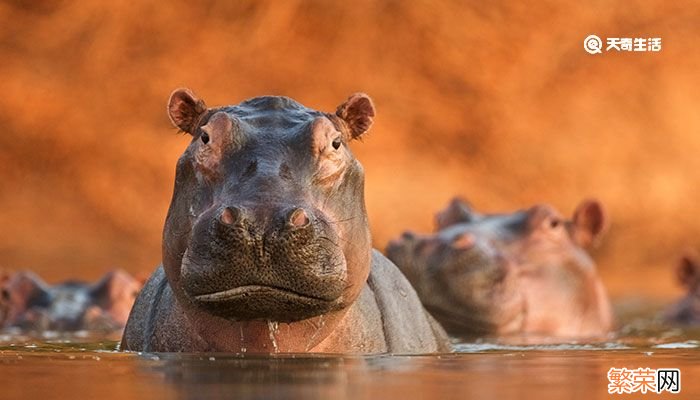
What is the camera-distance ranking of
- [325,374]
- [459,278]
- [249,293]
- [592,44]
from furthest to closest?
[592,44], [459,278], [249,293], [325,374]

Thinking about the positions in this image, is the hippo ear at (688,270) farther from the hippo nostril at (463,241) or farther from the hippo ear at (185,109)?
the hippo ear at (185,109)

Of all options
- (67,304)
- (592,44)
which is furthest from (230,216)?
(592,44)

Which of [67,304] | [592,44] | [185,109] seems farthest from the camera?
[592,44]

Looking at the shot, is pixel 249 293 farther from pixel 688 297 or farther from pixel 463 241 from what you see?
pixel 688 297

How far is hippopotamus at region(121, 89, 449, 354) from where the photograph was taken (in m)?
6.22

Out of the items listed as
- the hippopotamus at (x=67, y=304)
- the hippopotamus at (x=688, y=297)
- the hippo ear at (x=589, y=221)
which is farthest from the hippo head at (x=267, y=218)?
the hippopotamus at (x=688, y=297)

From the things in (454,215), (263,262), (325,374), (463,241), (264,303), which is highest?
(454,215)

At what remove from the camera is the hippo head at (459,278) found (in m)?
10.5

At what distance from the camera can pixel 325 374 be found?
5.91 meters

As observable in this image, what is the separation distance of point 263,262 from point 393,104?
800 inches

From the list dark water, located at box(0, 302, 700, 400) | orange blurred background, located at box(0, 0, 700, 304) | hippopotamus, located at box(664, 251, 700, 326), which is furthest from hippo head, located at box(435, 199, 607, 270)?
orange blurred background, located at box(0, 0, 700, 304)

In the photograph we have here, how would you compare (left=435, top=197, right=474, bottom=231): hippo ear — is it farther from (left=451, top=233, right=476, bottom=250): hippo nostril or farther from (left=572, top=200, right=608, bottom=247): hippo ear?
(left=451, top=233, right=476, bottom=250): hippo nostril

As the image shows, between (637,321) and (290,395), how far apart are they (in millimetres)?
10262

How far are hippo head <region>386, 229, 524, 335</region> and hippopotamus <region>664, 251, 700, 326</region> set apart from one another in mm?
3711
